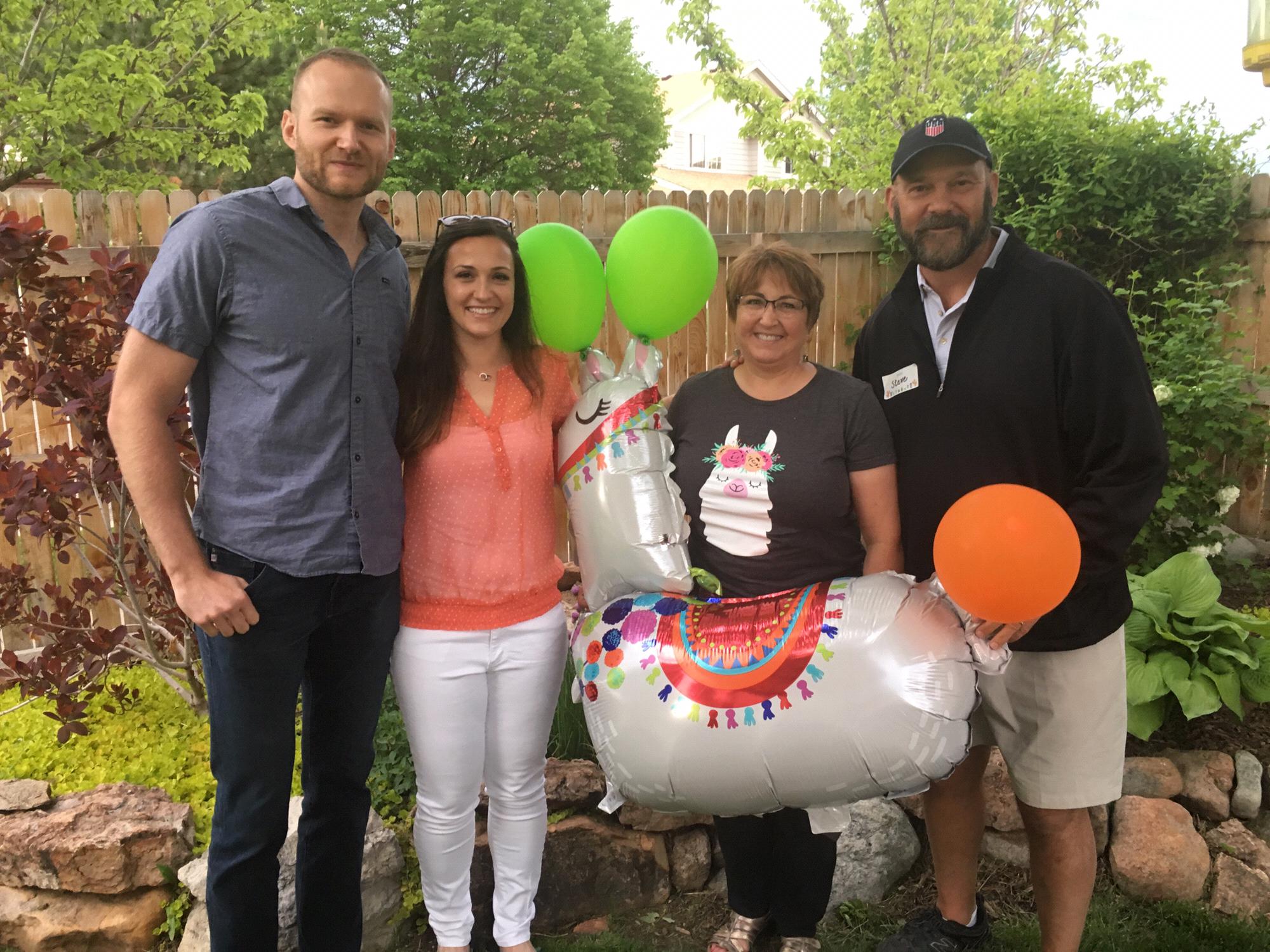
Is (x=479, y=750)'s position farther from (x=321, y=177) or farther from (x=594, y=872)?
(x=321, y=177)

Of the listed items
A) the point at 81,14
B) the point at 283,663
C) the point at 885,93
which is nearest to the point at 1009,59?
the point at 885,93

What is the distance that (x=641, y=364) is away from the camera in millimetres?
2033

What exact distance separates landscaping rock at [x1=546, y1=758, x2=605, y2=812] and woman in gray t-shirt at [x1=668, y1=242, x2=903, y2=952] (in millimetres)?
989

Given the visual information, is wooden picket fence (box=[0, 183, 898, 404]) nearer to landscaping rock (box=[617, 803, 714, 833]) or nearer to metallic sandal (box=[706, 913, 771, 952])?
landscaping rock (box=[617, 803, 714, 833])

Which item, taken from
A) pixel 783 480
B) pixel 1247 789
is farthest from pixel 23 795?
pixel 1247 789

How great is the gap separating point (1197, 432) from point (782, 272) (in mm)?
2948

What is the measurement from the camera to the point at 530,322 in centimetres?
202

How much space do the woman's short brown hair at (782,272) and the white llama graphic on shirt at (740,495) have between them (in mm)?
301

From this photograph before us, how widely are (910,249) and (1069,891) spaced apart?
1533 mm

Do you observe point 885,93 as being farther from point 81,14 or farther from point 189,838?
point 189,838

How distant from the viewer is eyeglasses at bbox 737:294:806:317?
6.36 ft

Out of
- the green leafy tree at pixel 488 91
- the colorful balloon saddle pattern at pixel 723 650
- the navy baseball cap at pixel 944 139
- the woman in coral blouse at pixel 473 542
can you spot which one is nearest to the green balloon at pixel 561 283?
the woman in coral blouse at pixel 473 542

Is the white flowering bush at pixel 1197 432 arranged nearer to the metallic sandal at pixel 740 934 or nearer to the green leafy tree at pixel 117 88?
the metallic sandal at pixel 740 934

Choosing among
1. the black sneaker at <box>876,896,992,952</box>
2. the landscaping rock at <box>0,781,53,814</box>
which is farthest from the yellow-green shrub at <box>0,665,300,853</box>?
the black sneaker at <box>876,896,992,952</box>
